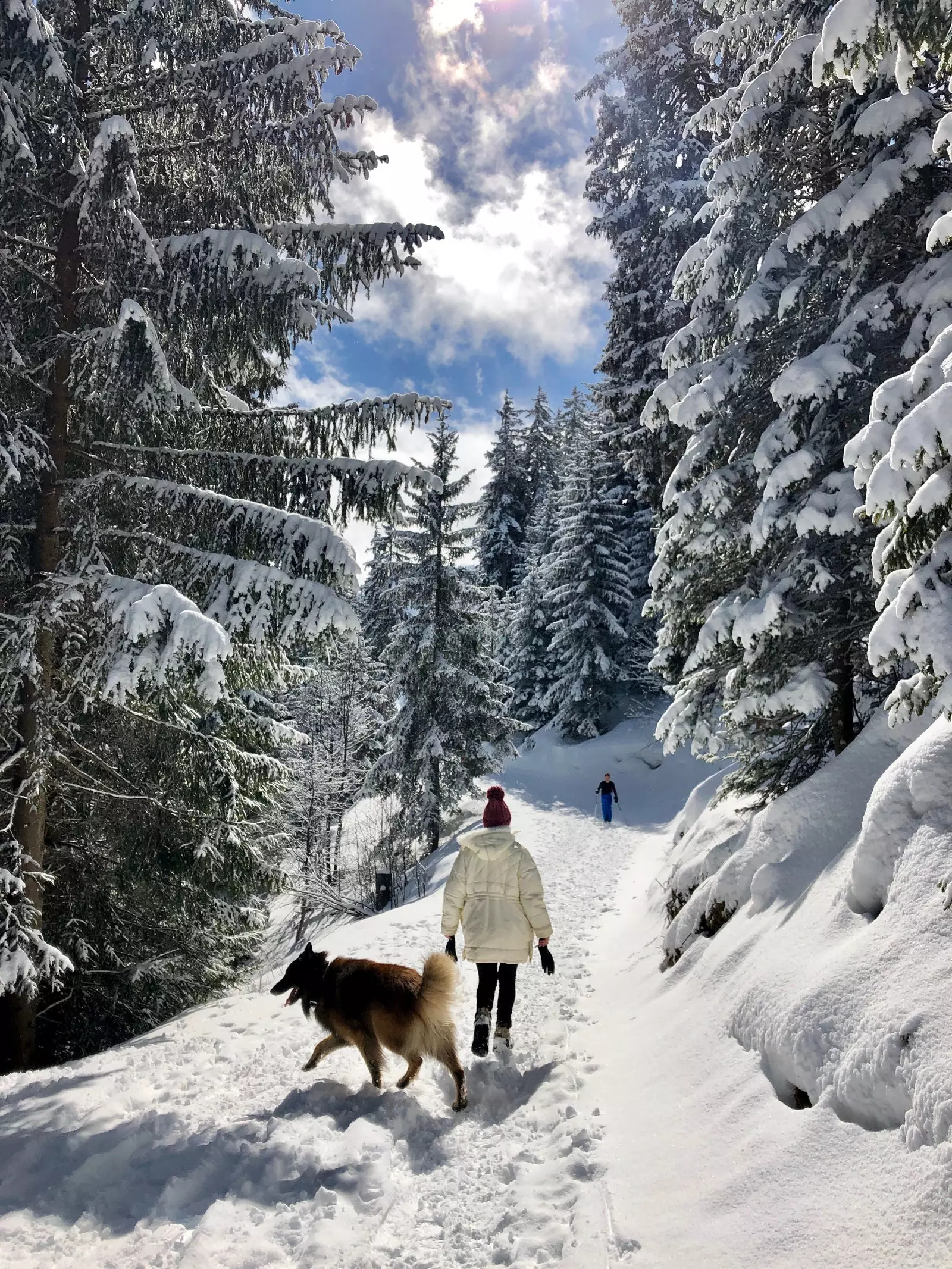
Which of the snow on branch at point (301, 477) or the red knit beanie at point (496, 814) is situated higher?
the snow on branch at point (301, 477)

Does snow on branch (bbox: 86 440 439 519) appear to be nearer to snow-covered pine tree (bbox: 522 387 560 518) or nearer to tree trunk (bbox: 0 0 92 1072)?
tree trunk (bbox: 0 0 92 1072)

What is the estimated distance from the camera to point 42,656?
5.97 meters

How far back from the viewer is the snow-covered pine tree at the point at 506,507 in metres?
41.4

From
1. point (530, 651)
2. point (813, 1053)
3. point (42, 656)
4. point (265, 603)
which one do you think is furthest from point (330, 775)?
point (813, 1053)

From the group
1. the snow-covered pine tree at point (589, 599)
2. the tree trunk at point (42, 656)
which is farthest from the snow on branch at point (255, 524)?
the snow-covered pine tree at point (589, 599)

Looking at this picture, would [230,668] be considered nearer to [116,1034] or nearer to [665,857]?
[116,1034]

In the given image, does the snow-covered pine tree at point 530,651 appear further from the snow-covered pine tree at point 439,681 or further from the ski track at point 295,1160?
the ski track at point 295,1160

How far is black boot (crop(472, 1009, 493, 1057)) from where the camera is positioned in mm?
4918

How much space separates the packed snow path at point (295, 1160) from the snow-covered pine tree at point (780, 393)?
12.7 ft

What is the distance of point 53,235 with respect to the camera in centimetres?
686

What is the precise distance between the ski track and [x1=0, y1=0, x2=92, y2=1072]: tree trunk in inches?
49.9

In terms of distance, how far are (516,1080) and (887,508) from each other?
431 centimetres

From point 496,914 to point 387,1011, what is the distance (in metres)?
1.07

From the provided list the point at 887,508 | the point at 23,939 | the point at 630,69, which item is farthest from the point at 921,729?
the point at 630,69
